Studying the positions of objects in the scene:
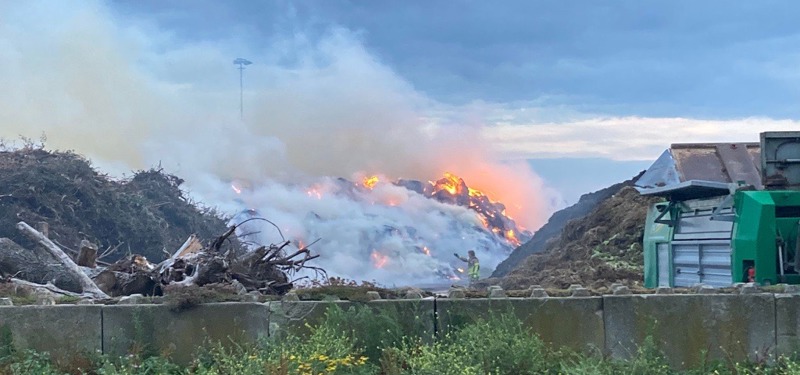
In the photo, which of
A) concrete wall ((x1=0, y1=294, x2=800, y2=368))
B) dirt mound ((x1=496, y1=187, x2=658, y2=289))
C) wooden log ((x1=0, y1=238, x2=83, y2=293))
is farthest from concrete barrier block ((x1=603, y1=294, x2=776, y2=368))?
wooden log ((x1=0, y1=238, x2=83, y2=293))

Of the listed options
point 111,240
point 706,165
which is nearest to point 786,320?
point 706,165

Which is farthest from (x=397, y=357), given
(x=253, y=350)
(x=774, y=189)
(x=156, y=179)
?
(x=156, y=179)

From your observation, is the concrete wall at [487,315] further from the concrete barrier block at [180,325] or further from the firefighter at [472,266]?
the firefighter at [472,266]

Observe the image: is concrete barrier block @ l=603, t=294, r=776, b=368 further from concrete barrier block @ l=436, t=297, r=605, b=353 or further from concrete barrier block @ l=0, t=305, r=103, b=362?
concrete barrier block @ l=0, t=305, r=103, b=362

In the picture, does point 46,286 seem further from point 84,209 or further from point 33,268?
point 84,209

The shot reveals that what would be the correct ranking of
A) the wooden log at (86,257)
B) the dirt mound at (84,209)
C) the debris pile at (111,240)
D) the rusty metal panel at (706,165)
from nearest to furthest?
1. the debris pile at (111,240)
2. the rusty metal panel at (706,165)
3. the wooden log at (86,257)
4. the dirt mound at (84,209)

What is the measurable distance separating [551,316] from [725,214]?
2865 mm

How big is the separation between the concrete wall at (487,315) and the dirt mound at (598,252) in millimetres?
4731

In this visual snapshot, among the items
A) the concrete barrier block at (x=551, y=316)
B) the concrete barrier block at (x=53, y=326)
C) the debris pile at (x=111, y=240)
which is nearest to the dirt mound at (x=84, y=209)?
the debris pile at (x=111, y=240)

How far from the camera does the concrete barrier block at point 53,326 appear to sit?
20.5 feet

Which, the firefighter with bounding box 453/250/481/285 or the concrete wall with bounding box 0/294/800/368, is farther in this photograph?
the firefighter with bounding box 453/250/481/285

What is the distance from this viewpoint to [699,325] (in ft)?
19.9

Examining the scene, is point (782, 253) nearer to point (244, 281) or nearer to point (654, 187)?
point (654, 187)

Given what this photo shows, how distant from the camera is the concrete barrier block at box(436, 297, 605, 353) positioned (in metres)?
6.10
